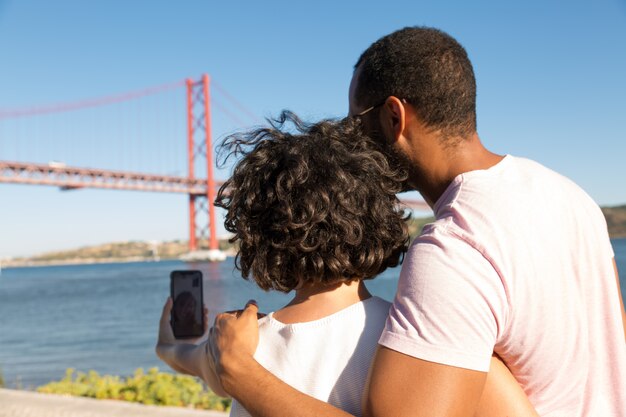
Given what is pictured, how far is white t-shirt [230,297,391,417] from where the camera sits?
91cm

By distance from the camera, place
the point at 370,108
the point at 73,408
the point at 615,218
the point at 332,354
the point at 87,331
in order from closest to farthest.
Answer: the point at 332,354, the point at 370,108, the point at 73,408, the point at 87,331, the point at 615,218

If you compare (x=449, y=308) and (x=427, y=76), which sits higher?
(x=427, y=76)

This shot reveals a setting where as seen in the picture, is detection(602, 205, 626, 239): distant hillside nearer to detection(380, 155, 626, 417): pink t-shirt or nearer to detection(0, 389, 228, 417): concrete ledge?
detection(0, 389, 228, 417): concrete ledge

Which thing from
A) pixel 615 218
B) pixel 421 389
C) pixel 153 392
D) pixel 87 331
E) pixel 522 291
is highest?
pixel 522 291

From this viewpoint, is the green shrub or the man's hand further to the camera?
the green shrub

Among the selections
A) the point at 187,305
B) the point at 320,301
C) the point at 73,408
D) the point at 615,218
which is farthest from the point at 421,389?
the point at 615,218

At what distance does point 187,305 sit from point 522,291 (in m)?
0.71

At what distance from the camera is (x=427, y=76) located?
0.98 m

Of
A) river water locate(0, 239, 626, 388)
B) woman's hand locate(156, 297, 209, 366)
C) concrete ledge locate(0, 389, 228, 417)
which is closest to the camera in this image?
woman's hand locate(156, 297, 209, 366)

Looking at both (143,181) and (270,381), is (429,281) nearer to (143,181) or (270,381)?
(270,381)

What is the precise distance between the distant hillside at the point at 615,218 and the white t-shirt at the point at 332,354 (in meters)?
40.4

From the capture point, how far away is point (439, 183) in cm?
100

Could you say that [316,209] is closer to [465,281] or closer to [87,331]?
[465,281]

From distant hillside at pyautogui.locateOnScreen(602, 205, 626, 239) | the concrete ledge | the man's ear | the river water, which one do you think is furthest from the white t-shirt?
distant hillside at pyautogui.locateOnScreen(602, 205, 626, 239)
